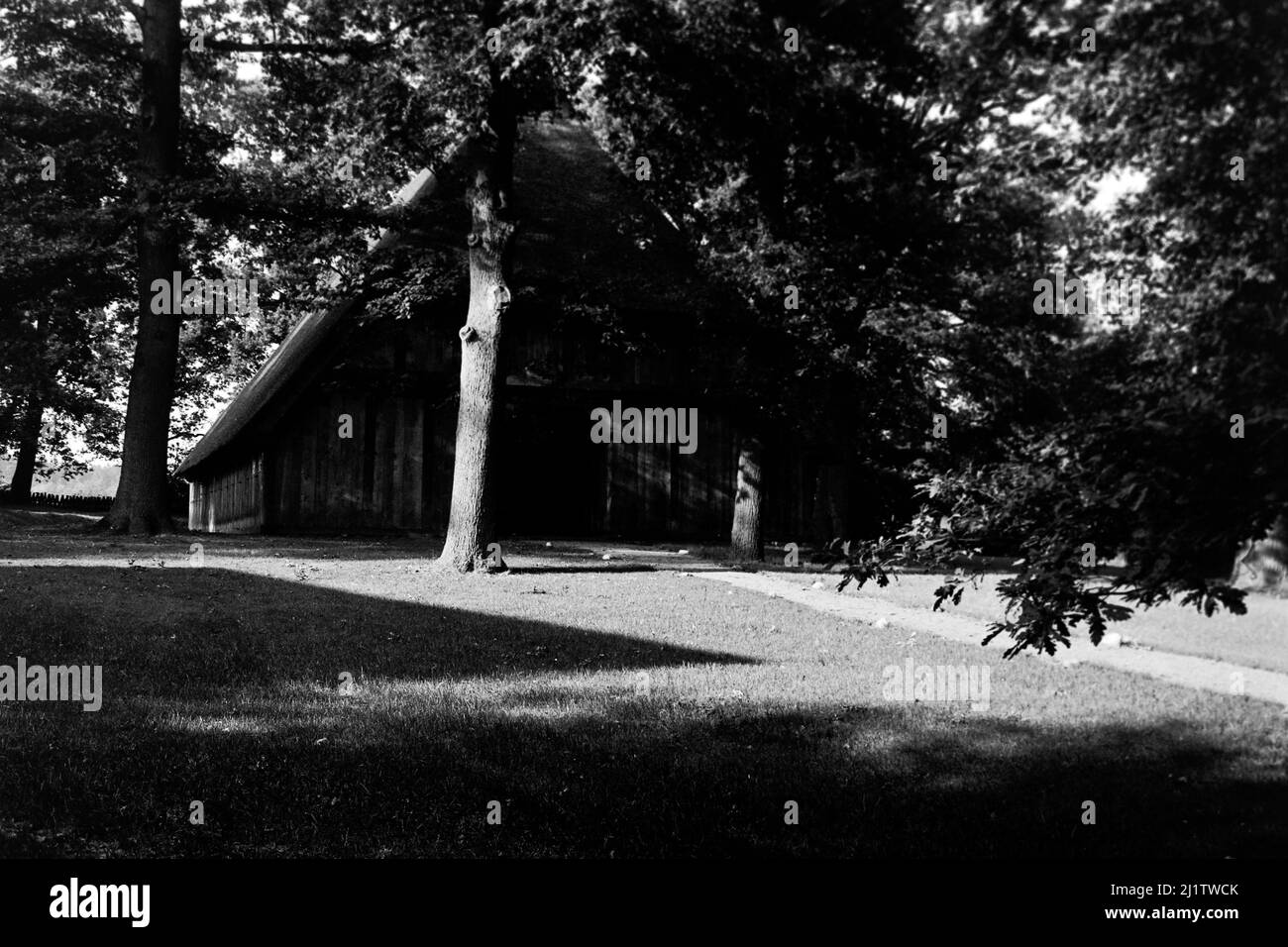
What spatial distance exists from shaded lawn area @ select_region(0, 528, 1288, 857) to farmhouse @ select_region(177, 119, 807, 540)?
11.5 metres

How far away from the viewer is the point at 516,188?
2477 cm

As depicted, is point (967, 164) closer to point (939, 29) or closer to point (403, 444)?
point (939, 29)

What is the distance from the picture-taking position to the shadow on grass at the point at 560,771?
4078 millimetres

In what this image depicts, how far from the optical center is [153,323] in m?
21.0

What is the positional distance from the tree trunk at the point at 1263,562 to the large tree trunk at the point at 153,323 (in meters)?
21.3

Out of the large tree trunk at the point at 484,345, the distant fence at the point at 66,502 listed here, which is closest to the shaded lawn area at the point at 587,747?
the large tree trunk at the point at 484,345

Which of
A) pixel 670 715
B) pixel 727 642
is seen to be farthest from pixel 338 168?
pixel 670 715

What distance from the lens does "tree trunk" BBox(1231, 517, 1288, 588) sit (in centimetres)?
305

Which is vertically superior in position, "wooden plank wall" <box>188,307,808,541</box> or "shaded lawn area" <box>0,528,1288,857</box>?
"wooden plank wall" <box>188,307,808,541</box>

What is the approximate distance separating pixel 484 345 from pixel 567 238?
9.05 metres

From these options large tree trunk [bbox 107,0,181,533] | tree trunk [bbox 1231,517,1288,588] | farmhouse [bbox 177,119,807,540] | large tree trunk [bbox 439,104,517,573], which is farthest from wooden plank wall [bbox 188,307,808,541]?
tree trunk [bbox 1231,517,1288,588]

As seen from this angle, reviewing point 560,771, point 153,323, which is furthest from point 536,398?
point 560,771

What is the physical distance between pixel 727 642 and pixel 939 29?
6.89 meters

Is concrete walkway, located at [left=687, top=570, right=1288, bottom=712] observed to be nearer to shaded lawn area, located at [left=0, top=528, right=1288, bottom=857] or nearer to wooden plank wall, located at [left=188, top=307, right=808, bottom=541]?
shaded lawn area, located at [left=0, top=528, right=1288, bottom=857]
